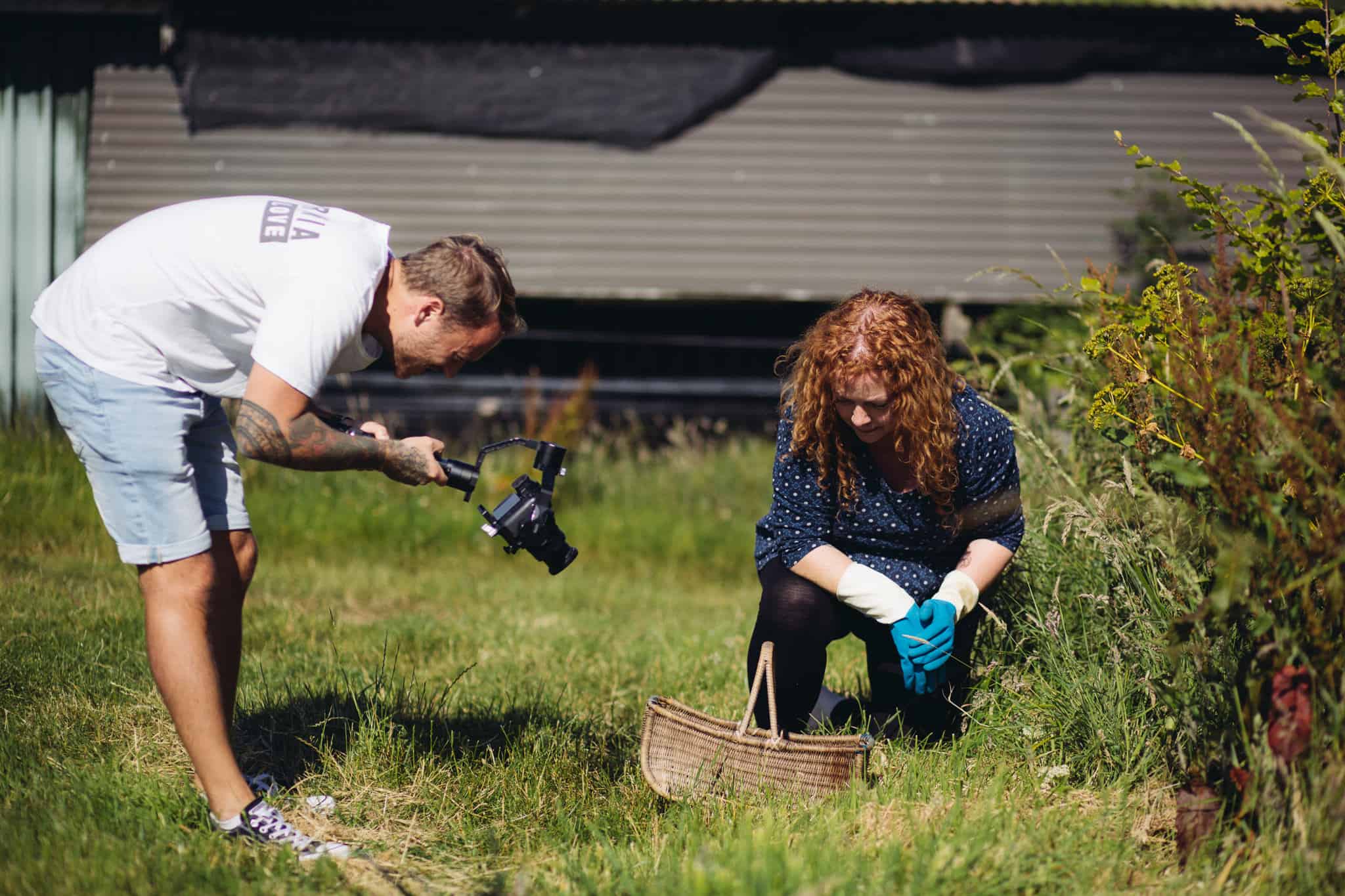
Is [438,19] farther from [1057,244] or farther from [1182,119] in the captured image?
[1182,119]

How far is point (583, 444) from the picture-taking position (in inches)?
312

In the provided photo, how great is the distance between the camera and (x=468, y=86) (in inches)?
325

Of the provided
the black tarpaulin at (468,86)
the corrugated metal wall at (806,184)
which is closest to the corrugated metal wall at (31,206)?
the corrugated metal wall at (806,184)

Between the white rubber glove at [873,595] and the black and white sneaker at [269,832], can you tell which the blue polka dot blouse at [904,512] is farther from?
the black and white sneaker at [269,832]

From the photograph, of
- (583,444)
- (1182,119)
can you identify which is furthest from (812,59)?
(583,444)

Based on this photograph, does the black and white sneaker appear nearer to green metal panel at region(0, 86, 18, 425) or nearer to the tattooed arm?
the tattooed arm

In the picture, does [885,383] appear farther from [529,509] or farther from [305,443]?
[305,443]

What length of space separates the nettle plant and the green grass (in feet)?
0.99

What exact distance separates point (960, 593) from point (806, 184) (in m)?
6.10

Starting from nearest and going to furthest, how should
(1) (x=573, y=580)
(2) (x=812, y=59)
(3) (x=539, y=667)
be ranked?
(3) (x=539, y=667), (1) (x=573, y=580), (2) (x=812, y=59)

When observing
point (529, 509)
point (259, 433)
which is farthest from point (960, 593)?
point (259, 433)

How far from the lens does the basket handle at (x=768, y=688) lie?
2.76m

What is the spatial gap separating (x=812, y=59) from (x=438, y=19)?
279 cm

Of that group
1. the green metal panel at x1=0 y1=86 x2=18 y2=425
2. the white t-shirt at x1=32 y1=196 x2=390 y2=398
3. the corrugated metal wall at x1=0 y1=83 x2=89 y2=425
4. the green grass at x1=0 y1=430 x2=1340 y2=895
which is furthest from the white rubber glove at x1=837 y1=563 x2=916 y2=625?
the green metal panel at x1=0 y1=86 x2=18 y2=425
